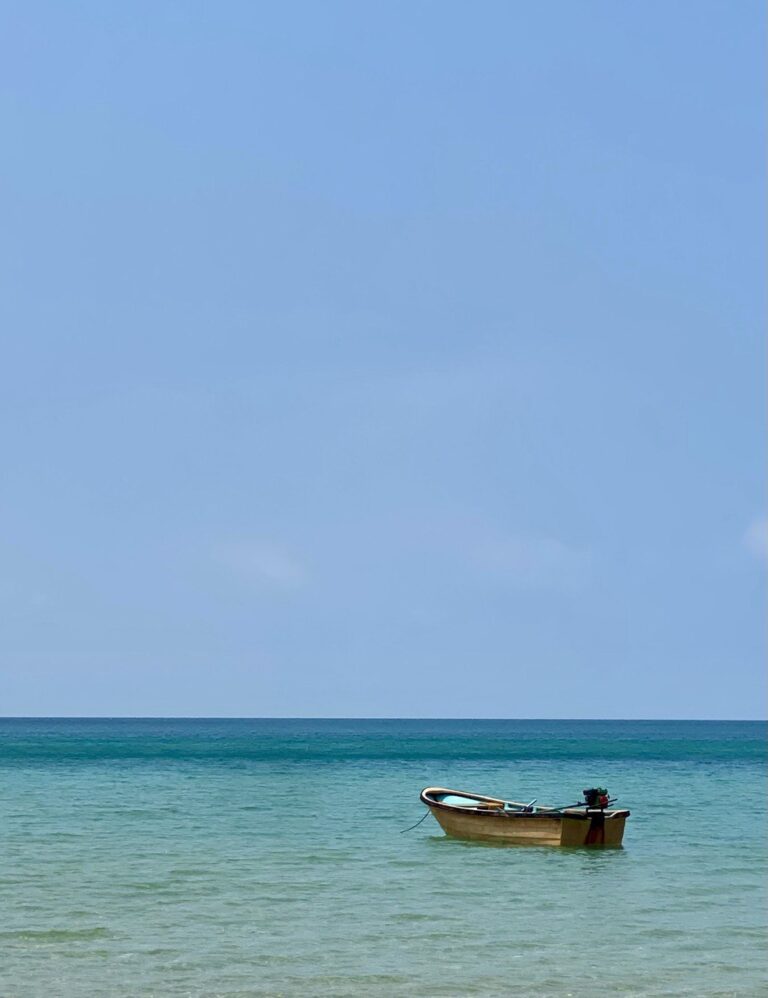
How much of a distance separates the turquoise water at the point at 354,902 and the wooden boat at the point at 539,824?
49 cm

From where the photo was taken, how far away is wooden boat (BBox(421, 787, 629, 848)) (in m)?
33.6

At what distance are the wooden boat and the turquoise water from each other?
492mm

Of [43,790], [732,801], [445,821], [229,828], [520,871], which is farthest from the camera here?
[43,790]

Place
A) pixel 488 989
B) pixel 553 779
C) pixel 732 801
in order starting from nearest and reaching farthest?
pixel 488 989
pixel 732 801
pixel 553 779

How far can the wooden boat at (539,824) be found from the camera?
33594 millimetres

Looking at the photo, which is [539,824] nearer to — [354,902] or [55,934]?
[354,902]

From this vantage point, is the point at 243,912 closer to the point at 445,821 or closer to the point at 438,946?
the point at 438,946

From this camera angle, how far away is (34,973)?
18.9 m

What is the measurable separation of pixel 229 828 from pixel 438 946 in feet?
62.7

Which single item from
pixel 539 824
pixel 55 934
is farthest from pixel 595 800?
pixel 55 934

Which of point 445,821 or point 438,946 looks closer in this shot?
point 438,946

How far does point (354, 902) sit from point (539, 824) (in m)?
9.94

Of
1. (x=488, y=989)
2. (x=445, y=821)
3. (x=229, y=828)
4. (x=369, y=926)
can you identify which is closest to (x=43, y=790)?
(x=229, y=828)

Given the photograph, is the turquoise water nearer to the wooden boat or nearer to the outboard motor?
the wooden boat
